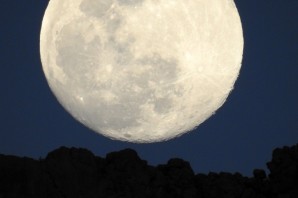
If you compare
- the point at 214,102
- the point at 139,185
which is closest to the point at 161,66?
the point at 214,102

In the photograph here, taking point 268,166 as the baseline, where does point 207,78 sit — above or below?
below

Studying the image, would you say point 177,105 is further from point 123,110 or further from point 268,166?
point 268,166

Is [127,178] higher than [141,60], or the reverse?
[127,178]

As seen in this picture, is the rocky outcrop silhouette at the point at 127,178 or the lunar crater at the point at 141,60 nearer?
the lunar crater at the point at 141,60

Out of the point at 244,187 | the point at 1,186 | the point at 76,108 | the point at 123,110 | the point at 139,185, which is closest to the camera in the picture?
the point at 123,110

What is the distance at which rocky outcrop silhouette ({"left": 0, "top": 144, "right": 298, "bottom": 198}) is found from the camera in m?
16.1

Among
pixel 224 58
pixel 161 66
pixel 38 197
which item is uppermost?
pixel 224 58

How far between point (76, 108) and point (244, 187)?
34.4 feet

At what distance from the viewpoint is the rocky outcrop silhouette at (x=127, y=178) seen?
633 inches

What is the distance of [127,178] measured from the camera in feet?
59.8

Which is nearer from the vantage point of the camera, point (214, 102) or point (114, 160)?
point (214, 102)

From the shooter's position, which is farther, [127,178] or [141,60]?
[127,178]

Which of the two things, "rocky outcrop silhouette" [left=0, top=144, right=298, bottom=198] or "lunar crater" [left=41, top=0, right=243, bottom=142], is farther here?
"rocky outcrop silhouette" [left=0, top=144, right=298, bottom=198]

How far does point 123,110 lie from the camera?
39.7ft
